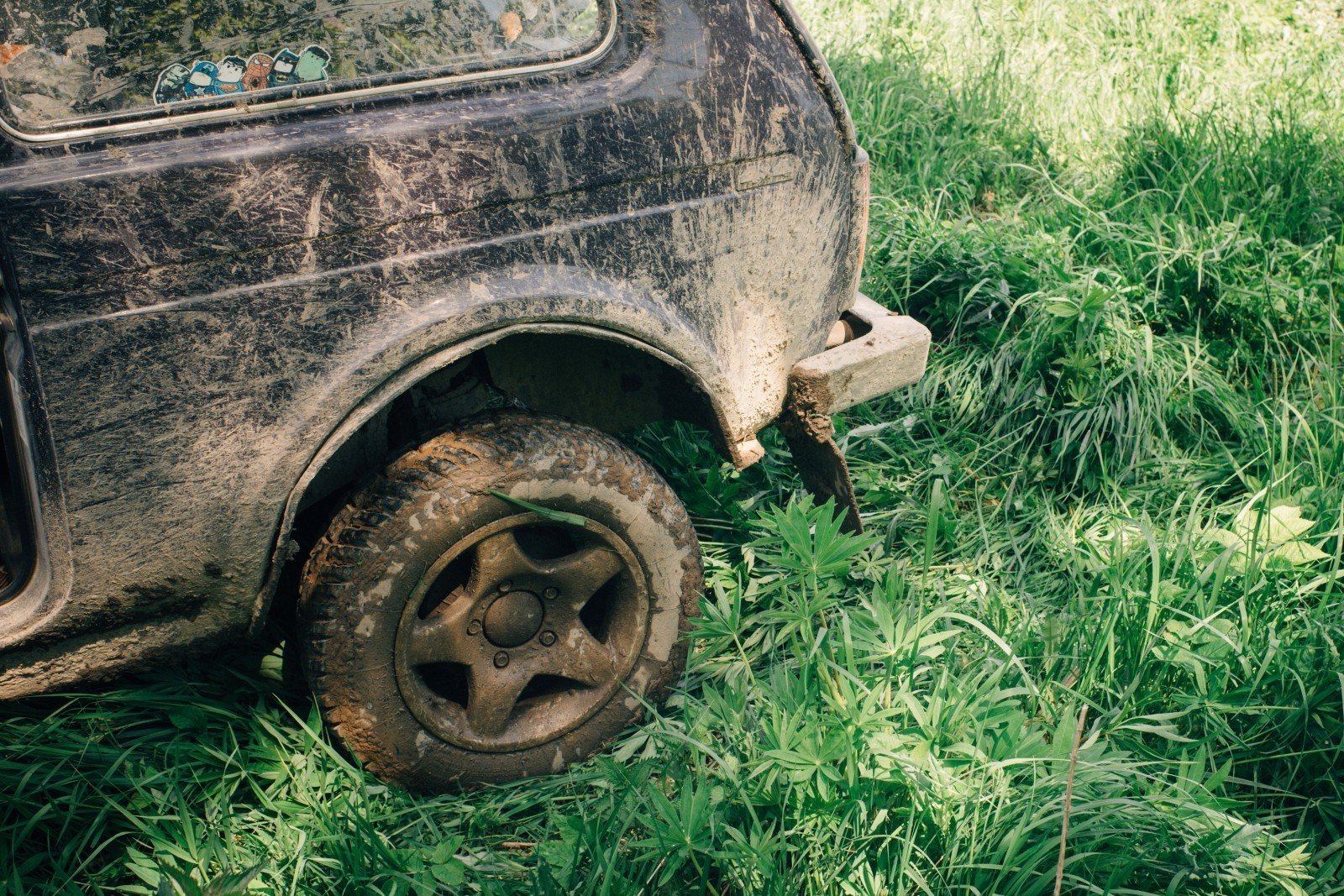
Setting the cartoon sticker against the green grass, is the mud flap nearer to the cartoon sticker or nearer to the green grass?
the green grass

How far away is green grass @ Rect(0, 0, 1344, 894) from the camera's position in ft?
6.46

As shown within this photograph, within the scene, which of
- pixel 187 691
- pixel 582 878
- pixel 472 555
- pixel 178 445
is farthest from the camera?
pixel 187 691

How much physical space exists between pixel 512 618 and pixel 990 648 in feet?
3.60

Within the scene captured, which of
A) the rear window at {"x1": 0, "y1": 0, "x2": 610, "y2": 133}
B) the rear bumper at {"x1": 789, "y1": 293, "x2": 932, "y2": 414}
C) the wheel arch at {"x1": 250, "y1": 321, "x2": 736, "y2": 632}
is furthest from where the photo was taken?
the rear bumper at {"x1": 789, "y1": 293, "x2": 932, "y2": 414}

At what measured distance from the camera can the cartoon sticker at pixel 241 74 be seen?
1.74 m

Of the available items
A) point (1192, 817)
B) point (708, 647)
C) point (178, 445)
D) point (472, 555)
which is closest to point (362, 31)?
point (178, 445)

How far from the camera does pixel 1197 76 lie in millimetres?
4754

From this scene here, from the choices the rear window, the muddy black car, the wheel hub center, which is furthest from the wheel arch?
the rear window

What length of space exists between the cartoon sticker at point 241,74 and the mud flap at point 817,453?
1222 mm

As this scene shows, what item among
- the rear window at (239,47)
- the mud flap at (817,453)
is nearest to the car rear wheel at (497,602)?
the mud flap at (817,453)

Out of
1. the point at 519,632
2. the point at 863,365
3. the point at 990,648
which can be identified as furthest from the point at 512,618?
the point at 990,648

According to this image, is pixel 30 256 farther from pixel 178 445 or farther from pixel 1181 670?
pixel 1181 670

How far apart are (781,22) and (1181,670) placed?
1.65m

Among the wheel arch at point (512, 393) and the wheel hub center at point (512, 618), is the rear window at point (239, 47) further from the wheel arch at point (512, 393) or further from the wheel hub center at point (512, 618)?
the wheel hub center at point (512, 618)
